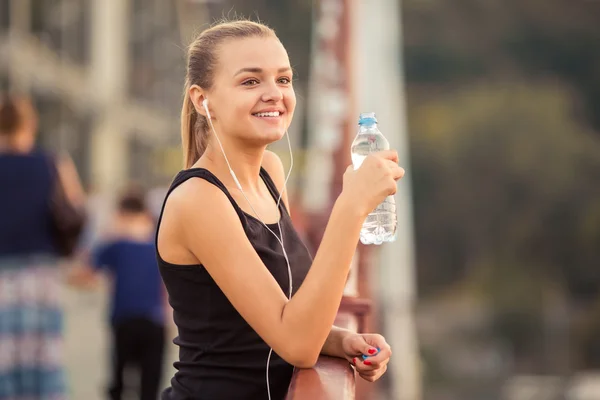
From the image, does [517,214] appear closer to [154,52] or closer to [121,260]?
[154,52]

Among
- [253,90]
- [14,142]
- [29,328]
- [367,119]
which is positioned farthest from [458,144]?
[253,90]

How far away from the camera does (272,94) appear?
8.20 feet

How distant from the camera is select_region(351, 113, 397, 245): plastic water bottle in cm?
265

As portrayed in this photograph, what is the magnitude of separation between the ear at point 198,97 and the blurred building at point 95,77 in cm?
1152

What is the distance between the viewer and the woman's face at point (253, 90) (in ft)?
8.25

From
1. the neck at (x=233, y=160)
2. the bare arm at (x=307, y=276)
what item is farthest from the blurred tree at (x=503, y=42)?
the bare arm at (x=307, y=276)

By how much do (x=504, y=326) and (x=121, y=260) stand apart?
235ft

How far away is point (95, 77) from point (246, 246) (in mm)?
23516

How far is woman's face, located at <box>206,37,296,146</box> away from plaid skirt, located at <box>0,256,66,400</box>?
8.12ft

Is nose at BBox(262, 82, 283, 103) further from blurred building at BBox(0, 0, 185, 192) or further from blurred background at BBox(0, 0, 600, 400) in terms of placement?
blurred background at BBox(0, 0, 600, 400)

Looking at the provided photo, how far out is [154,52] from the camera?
37719mm

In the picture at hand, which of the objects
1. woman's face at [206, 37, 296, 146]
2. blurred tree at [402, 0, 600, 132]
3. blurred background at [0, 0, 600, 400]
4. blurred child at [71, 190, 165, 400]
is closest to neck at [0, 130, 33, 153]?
blurred child at [71, 190, 165, 400]

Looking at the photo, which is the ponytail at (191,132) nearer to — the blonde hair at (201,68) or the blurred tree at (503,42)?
the blonde hair at (201,68)

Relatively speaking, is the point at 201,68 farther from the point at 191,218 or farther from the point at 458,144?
the point at 458,144
